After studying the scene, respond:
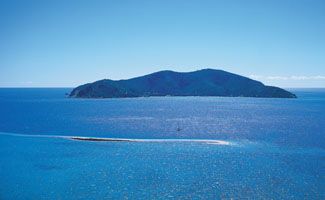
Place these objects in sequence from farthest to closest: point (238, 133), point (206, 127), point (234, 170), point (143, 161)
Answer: point (206, 127), point (238, 133), point (143, 161), point (234, 170)

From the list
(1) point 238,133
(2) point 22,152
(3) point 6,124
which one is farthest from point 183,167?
(3) point 6,124

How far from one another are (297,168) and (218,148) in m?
21.6

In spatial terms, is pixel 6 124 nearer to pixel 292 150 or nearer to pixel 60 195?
pixel 60 195

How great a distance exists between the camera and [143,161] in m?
63.4

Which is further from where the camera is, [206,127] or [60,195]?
[206,127]

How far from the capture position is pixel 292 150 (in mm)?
74375

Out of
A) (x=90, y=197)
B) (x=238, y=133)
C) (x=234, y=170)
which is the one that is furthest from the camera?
(x=238, y=133)

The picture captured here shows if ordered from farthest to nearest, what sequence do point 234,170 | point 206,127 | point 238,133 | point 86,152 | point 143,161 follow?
point 206,127 < point 238,133 < point 86,152 < point 143,161 < point 234,170

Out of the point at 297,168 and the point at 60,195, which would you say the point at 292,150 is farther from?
the point at 60,195

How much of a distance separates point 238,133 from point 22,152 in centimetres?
6580

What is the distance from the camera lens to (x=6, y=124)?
123062 mm

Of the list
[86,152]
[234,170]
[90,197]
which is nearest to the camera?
[90,197]

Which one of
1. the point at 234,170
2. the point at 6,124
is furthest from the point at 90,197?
the point at 6,124

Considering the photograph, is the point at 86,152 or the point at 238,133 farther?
the point at 238,133
